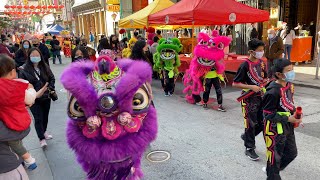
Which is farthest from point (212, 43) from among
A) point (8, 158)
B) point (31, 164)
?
point (8, 158)

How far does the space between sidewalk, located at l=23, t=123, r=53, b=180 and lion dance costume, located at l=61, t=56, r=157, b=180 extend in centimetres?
176

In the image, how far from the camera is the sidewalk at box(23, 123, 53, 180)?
13.5ft

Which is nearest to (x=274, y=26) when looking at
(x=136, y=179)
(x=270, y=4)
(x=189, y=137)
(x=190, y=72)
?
(x=270, y=4)

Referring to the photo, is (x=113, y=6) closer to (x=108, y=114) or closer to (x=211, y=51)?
(x=211, y=51)

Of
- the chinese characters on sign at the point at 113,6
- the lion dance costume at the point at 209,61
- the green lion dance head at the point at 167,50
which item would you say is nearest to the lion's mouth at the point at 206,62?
the lion dance costume at the point at 209,61

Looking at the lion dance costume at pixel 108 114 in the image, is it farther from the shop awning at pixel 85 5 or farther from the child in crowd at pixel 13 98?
the shop awning at pixel 85 5

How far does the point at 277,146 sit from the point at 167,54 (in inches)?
210

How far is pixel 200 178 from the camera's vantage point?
3912 millimetres

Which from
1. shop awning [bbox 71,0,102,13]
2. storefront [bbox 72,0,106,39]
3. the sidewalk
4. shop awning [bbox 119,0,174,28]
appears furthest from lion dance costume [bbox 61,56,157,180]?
shop awning [bbox 71,0,102,13]

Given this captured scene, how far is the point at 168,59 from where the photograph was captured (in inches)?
324

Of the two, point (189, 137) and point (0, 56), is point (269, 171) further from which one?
point (0, 56)

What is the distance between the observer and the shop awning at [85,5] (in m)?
33.8

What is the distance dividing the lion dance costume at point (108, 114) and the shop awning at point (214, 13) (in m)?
6.74

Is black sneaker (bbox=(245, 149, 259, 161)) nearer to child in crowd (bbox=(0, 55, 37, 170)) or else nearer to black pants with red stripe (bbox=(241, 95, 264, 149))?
black pants with red stripe (bbox=(241, 95, 264, 149))
